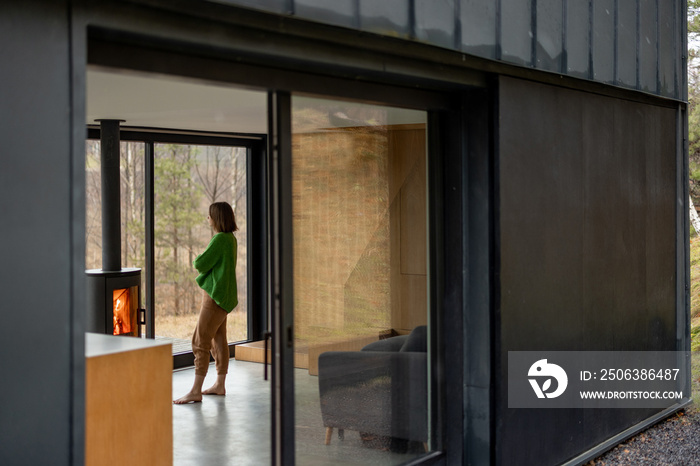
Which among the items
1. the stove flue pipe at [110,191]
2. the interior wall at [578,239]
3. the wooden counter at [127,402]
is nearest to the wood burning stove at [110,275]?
the stove flue pipe at [110,191]

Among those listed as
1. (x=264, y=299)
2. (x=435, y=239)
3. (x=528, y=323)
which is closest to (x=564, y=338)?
(x=528, y=323)

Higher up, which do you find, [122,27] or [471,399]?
[122,27]

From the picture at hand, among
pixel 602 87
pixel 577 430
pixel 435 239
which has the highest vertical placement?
pixel 602 87

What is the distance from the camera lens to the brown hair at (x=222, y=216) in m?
6.51

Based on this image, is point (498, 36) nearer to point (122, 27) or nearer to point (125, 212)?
point (122, 27)

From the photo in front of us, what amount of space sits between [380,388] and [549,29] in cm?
241

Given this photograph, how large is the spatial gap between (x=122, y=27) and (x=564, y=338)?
3534 mm

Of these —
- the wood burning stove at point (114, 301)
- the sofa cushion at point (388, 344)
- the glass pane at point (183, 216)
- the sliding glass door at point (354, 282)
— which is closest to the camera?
the sliding glass door at point (354, 282)

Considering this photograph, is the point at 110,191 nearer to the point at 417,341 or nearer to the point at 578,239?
the point at 417,341

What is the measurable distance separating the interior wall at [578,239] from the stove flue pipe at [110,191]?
3982 millimetres

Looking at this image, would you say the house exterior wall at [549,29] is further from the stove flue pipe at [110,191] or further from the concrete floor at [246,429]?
the stove flue pipe at [110,191]

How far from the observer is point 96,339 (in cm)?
390

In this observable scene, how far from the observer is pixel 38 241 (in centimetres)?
249

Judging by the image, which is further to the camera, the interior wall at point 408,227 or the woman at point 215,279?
the woman at point 215,279
